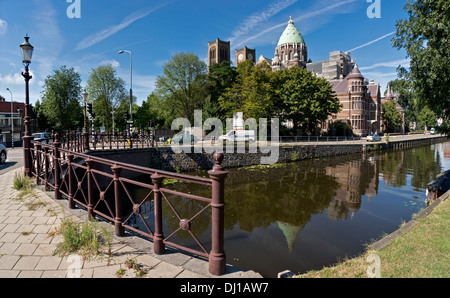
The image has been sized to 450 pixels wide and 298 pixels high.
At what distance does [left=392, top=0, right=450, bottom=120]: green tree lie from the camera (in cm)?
1154

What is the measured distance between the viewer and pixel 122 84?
4519 centimetres

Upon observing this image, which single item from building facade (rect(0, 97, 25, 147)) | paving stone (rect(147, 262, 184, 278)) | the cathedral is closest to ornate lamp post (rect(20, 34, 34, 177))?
paving stone (rect(147, 262, 184, 278))

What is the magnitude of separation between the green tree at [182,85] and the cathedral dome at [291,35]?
172 feet

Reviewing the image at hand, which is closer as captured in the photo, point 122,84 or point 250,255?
point 250,255

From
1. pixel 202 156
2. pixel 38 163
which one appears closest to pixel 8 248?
pixel 38 163

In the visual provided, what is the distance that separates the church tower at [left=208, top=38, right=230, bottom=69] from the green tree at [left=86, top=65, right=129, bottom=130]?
38.7 m

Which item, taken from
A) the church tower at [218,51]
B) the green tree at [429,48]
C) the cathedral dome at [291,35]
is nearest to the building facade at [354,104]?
the cathedral dome at [291,35]

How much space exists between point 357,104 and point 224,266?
6352cm

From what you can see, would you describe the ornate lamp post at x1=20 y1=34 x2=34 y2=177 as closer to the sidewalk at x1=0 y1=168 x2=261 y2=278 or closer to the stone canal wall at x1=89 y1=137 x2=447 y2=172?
Result: the sidewalk at x1=0 y1=168 x2=261 y2=278

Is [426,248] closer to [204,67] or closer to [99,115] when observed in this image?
[204,67]

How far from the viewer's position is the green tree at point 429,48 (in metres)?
11.5

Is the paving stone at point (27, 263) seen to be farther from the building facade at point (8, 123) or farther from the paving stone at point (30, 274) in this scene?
the building facade at point (8, 123)

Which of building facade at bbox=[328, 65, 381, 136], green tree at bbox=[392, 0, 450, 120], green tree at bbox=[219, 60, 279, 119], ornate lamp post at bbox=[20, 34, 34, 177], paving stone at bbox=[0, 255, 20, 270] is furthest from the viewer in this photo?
building facade at bbox=[328, 65, 381, 136]

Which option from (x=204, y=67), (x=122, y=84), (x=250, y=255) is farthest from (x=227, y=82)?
(x=250, y=255)
